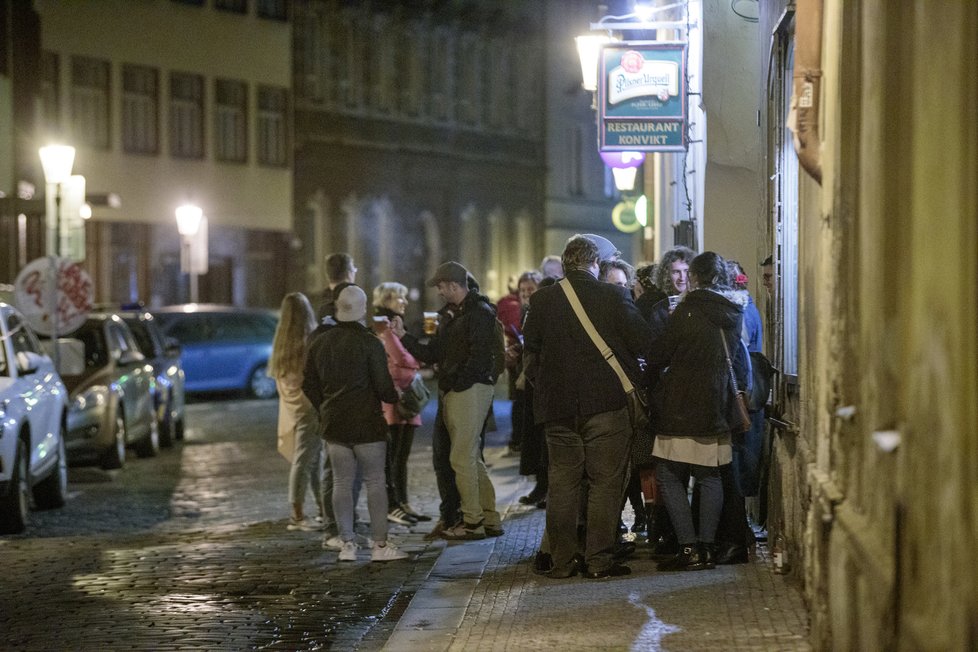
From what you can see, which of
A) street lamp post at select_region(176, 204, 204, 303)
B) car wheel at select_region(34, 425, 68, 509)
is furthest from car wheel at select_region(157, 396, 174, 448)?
street lamp post at select_region(176, 204, 204, 303)

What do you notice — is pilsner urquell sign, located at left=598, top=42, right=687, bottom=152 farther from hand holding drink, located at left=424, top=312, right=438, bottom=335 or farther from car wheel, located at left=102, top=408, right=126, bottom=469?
car wheel, located at left=102, top=408, right=126, bottom=469

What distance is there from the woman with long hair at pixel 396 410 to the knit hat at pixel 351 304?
1.16m

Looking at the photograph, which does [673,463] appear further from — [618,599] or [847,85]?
[847,85]

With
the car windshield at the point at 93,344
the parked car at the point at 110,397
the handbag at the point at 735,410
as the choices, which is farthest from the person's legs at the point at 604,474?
the car windshield at the point at 93,344

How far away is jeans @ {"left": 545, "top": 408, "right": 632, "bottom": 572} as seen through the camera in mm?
9070

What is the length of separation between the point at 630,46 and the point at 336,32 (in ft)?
96.4

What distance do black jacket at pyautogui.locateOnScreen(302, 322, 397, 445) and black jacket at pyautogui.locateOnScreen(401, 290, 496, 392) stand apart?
27.3 inches

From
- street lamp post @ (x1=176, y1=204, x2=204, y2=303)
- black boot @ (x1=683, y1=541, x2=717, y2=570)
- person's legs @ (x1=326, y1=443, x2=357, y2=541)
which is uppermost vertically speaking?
street lamp post @ (x1=176, y1=204, x2=204, y2=303)

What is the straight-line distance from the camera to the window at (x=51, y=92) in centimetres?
3559

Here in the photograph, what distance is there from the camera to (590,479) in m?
9.18

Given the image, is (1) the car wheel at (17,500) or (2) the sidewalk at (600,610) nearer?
(2) the sidewalk at (600,610)

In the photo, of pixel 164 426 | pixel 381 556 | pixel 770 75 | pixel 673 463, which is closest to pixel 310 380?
pixel 381 556

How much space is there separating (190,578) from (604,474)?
2.60m

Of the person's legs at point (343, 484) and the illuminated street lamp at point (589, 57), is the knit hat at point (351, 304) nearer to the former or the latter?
the person's legs at point (343, 484)
